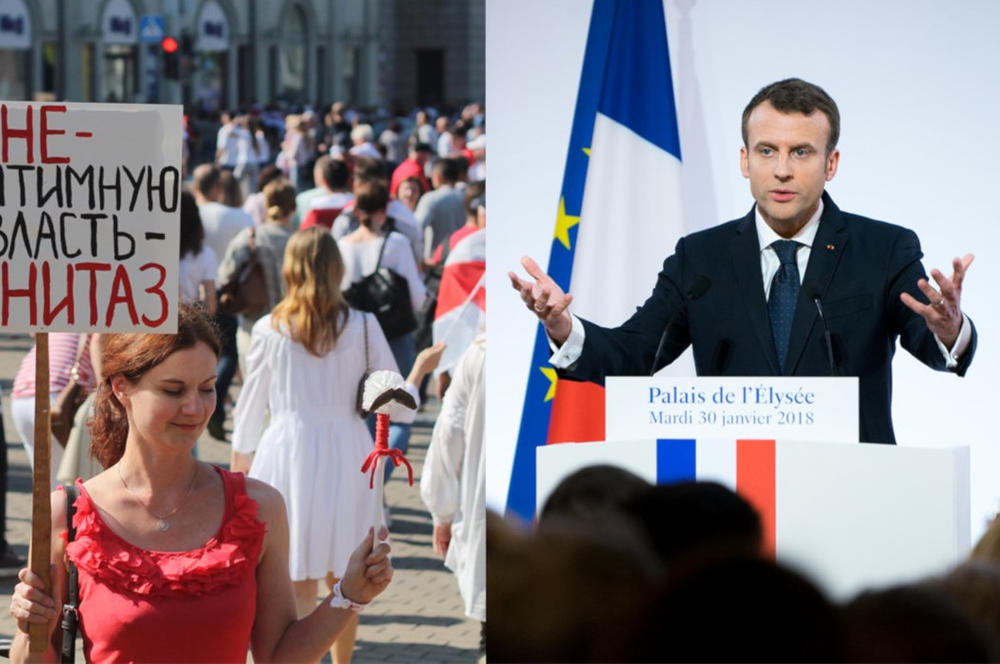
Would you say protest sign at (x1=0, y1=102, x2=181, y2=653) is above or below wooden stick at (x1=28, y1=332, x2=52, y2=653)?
above

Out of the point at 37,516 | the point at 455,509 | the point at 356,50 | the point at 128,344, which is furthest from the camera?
the point at 356,50

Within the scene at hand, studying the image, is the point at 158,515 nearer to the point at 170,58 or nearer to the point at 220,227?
the point at 220,227

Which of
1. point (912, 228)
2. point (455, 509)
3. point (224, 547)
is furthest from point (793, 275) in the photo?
point (455, 509)

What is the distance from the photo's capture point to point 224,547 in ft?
12.2

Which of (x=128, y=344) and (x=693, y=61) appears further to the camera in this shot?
(x=693, y=61)

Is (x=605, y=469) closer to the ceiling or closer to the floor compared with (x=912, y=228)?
closer to the floor

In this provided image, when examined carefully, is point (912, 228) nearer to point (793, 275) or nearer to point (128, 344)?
point (793, 275)

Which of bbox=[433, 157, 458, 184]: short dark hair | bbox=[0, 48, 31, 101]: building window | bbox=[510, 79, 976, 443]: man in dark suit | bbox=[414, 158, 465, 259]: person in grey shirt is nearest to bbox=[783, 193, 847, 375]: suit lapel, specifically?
bbox=[510, 79, 976, 443]: man in dark suit

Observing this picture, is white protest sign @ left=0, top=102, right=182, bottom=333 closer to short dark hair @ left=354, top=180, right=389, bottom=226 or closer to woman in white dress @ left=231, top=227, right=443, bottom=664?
woman in white dress @ left=231, top=227, right=443, bottom=664

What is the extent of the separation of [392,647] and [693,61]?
3808 millimetres

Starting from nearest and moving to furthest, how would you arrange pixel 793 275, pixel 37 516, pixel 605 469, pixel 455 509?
pixel 605 469
pixel 37 516
pixel 793 275
pixel 455 509

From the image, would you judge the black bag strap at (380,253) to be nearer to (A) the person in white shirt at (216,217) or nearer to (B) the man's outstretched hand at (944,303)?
(A) the person in white shirt at (216,217)

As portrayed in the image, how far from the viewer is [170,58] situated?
36.1m

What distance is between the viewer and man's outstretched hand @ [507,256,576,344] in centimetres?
415
